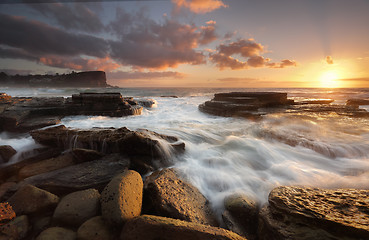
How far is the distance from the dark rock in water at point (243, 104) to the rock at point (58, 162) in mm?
7543

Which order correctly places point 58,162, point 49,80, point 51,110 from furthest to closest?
point 49,80
point 51,110
point 58,162

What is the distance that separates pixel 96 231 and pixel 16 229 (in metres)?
0.93

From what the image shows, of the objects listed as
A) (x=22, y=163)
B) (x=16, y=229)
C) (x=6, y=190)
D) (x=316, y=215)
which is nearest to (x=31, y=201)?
(x=16, y=229)

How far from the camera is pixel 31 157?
3805 mm

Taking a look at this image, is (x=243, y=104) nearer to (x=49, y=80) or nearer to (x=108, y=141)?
(x=108, y=141)

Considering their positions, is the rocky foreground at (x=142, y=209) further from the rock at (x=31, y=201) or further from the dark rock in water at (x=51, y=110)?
the dark rock in water at (x=51, y=110)

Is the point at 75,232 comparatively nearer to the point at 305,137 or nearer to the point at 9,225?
the point at 9,225

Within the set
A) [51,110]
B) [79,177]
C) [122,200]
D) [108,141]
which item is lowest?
[79,177]

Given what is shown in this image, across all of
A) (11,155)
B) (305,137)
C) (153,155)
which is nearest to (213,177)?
(153,155)

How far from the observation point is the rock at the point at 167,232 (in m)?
1.64

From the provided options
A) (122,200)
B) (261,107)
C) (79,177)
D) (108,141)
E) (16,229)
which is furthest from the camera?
(261,107)

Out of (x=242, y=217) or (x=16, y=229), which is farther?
(x=242, y=217)

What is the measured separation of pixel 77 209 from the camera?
200cm

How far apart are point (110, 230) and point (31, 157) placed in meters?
3.46
